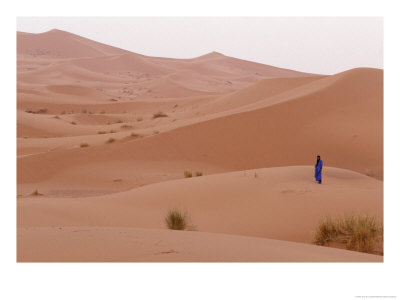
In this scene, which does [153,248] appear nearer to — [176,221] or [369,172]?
[176,221]

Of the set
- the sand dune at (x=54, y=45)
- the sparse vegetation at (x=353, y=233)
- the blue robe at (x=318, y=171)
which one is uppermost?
the sand dune at (x=54, y=45)

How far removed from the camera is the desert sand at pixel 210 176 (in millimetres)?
5715

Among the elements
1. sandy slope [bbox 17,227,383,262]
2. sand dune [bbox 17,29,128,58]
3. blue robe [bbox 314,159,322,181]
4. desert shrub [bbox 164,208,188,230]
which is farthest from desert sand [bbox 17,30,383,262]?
sand dune [bbox 17,29,128,58]

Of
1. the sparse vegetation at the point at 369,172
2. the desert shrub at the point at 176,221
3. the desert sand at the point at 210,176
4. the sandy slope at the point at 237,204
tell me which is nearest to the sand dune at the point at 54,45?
the desert sand at the point at 210,176

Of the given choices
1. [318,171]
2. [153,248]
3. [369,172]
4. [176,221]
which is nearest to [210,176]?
[318,171]

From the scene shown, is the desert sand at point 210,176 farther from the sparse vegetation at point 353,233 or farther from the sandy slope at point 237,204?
the sparse vegetation at point 353,233

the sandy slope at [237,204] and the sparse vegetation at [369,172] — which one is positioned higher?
the sparse vegetation at [369,172]

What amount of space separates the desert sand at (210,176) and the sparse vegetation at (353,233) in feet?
1.58

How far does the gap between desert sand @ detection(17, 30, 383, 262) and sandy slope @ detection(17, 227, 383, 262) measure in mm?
21
